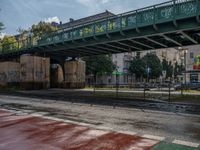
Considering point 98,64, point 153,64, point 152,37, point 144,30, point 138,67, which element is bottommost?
point 98,64

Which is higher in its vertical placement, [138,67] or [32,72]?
[138,67]

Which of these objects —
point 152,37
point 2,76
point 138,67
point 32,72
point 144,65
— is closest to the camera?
point 152,37

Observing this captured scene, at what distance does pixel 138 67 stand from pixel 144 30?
57.5 metres

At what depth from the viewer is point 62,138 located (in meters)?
6.98

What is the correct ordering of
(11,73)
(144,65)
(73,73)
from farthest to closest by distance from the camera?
1. (144,65)
2. (73,73)
3. (11,73)

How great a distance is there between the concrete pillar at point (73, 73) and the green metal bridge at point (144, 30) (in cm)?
811

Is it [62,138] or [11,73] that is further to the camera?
[11,73]

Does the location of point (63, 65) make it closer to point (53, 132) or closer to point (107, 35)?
point (107, 35)

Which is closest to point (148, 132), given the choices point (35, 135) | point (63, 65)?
point (35, 135)

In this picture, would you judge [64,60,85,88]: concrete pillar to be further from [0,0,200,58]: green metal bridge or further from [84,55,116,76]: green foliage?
[84,55,116,76]: green foliage

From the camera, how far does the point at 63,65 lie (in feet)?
147

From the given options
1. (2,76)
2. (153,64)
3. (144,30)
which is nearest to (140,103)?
(144,30)

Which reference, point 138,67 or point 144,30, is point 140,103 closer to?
point 144,30

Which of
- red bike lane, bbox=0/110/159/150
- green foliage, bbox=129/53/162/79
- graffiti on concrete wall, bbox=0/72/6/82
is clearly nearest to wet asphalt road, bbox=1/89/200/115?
red bike lane, bbox=0/110/159/150
